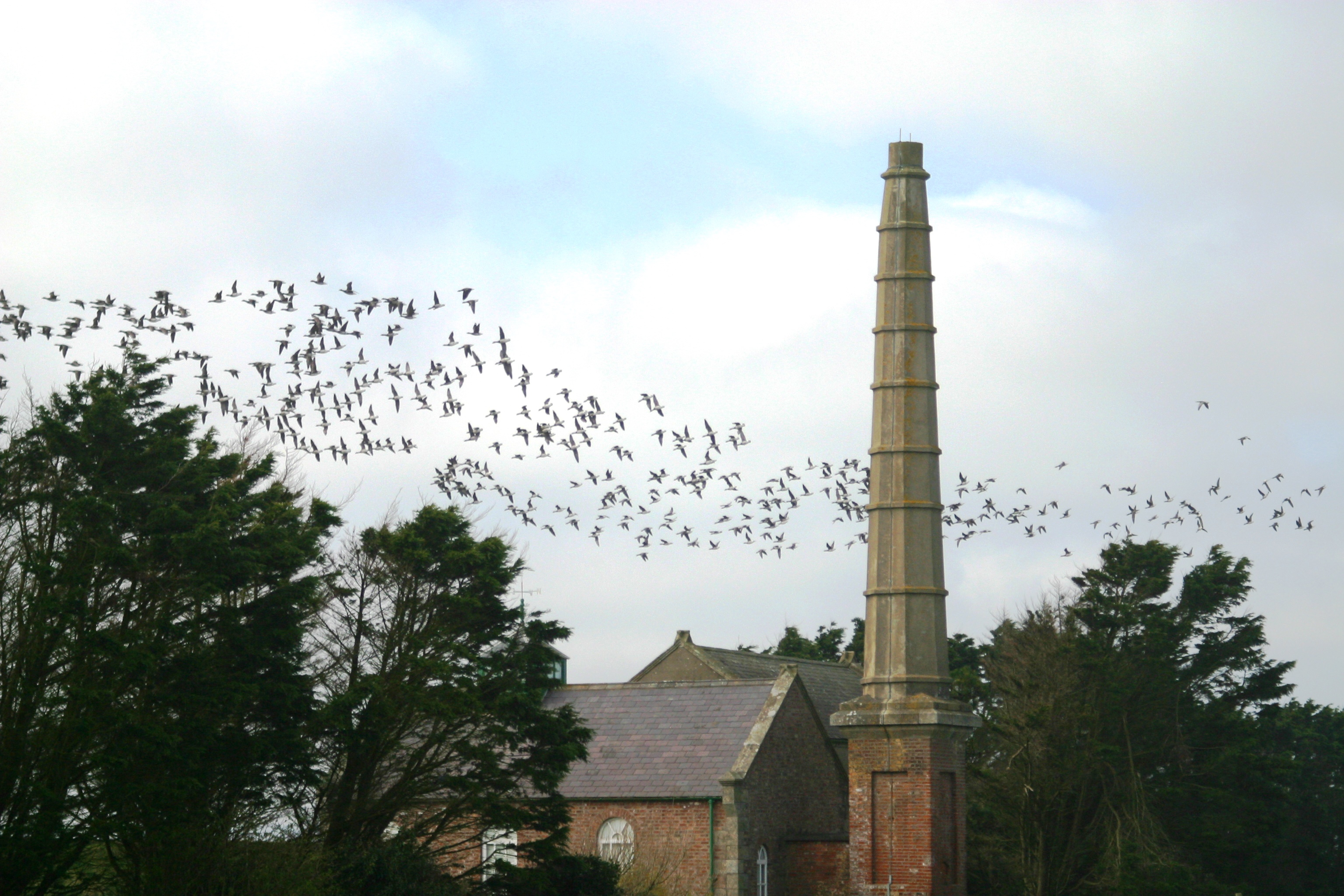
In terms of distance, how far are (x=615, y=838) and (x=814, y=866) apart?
4871mm

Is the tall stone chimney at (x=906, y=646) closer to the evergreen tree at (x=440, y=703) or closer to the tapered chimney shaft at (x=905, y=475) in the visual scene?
the tapered chimney shaft at (x=905, y=475)

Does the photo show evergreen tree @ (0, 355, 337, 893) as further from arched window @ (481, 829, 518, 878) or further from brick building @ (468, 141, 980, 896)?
brick building @ (468, 141, 980, 896)

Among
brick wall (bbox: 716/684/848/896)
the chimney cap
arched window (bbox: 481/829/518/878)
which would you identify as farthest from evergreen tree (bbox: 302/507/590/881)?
the chimney cap

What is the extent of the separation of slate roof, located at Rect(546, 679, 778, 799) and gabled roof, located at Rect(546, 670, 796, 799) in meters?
0.02

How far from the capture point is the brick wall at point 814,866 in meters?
36.3

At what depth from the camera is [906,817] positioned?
32.6m

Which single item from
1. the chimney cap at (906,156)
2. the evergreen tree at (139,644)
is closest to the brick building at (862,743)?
the chimney cap at (906,156)

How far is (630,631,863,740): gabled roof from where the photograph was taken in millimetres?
44844

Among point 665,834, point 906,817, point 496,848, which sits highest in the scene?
point 906,817

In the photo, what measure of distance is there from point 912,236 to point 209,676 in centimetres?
1842

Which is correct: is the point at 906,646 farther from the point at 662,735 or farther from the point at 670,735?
the point at 662,735

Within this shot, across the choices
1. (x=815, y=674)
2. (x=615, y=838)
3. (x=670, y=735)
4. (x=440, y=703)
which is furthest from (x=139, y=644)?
(x=815, y=674)

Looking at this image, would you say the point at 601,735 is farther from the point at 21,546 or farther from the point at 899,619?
the point at 21,546

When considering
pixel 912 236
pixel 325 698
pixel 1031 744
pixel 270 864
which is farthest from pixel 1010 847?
pixel 270 864
